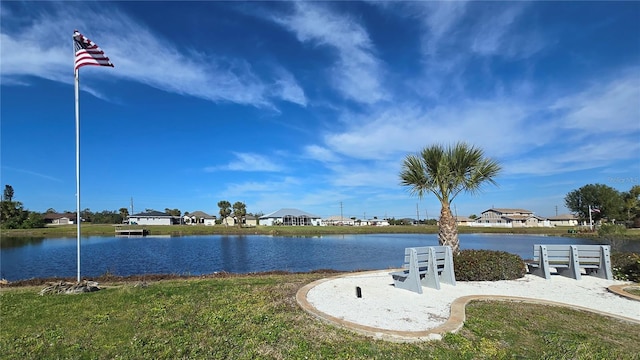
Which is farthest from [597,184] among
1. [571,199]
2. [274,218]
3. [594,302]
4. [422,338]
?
[422,338]

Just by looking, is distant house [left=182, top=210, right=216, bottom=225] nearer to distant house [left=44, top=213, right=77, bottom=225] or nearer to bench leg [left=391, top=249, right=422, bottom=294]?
distant house [left=44, top=213, right=77, bottom=225]

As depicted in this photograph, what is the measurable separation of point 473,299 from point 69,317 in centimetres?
706

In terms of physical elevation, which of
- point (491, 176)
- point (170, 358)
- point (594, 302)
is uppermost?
point (491, 176)

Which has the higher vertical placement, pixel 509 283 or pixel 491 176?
pixel 491 176

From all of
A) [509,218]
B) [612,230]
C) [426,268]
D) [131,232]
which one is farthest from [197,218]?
[426,268]

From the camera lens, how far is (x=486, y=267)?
8695 mm

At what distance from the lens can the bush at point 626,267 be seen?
883 cm

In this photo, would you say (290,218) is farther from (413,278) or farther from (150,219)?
(413,278)

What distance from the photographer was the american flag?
8.69m

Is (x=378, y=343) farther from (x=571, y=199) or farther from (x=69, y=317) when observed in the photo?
(x=571, y=199)

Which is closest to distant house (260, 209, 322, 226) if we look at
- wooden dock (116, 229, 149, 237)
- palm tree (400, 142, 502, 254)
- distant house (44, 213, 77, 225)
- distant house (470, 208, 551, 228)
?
wooden dock (116, 229, 149, 237)

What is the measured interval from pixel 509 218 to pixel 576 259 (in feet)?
288

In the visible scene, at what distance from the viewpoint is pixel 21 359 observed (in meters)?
4.07

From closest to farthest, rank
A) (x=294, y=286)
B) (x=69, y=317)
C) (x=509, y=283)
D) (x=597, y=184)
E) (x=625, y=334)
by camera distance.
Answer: (x=625, y=334) < (x=69, y=317) < (x=294, y=286) < (x=509, y=283) < (x=597, y=184)
